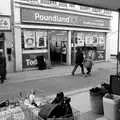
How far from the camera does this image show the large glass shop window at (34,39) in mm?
10219

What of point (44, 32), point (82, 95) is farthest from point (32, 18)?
point (82, 95)

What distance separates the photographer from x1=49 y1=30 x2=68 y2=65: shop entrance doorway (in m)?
12.1

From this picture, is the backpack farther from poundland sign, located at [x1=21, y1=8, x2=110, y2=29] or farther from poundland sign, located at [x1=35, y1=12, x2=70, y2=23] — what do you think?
poundland sign, located at [x1=35, y1=12, x2=70, y2=23]

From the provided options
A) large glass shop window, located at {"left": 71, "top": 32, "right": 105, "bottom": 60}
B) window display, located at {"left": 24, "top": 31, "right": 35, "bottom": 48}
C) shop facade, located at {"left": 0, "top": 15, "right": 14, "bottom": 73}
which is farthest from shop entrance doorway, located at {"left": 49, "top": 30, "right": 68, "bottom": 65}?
shop facade, located at {"left": 0, "top": 15, "right": 14, "bottom": 73}

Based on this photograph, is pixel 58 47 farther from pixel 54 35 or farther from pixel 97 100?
pixel 97 100

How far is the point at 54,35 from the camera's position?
12.1m

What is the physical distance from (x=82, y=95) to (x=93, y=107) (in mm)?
1476

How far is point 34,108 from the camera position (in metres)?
1.84

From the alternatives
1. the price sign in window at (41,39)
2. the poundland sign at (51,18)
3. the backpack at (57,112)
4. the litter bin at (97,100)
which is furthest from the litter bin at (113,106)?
the poundland sign at (51,18)

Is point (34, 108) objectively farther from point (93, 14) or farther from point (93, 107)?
point (93, 14)

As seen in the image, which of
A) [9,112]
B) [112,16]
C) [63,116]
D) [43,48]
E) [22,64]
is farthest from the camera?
→ [112,16]

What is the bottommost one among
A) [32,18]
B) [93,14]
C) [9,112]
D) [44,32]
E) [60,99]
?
[9,112]

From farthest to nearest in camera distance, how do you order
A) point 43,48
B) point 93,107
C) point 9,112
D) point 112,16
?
point 112,16
point 43,48
point 93,107
point 9,112

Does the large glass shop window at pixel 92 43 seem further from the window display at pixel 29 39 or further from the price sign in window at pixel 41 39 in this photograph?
the window display at pixel 29 39
